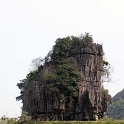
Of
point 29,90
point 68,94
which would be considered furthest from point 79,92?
point 29,90

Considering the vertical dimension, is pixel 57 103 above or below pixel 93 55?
below

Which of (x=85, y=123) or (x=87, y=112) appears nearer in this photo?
(x=85, y=123)

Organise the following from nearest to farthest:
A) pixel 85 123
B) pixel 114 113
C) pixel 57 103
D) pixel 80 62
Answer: pixel 85 123, pixel 57 103, pixel 80 62, pixel 114 113

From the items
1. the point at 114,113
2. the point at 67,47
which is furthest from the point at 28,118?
the point at 114,113

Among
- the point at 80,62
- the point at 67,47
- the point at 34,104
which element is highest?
the point at 67,47

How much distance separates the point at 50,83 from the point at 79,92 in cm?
322

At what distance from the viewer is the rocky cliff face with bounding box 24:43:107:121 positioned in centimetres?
2834

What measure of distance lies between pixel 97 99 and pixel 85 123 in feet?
14.4

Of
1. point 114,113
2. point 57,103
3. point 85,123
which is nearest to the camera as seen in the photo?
point 85,123

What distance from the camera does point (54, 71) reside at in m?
29.8

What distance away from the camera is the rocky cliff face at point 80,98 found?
28.3 m

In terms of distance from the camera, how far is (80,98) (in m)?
28.8

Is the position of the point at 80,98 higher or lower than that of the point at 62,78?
lower

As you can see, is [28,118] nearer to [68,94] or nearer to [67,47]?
[68,94]
